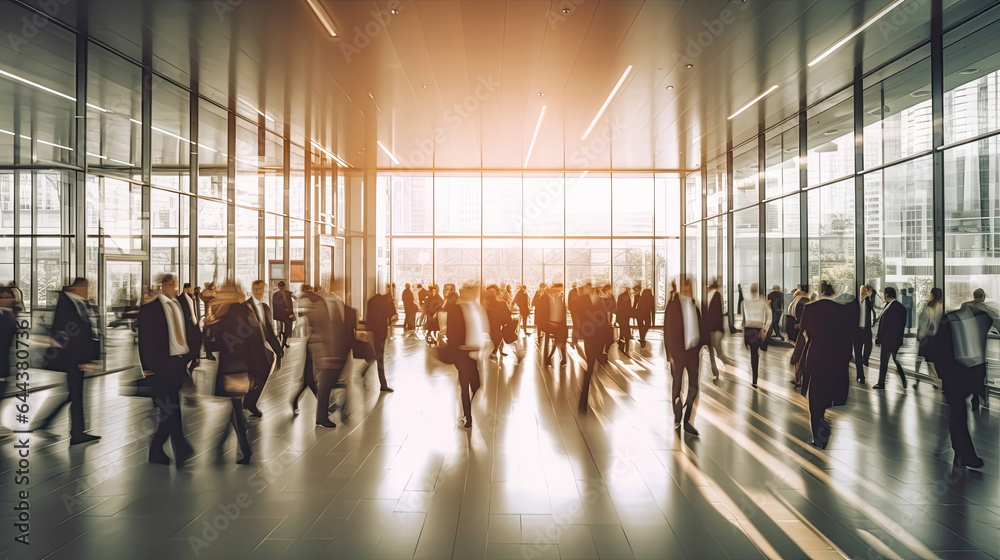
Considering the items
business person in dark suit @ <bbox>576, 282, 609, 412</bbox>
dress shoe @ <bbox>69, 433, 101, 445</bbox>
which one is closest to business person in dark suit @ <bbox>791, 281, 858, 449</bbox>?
business person in dark suit @ <bbox>576, 282, 609, 412</bbox>

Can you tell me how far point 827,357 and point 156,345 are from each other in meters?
6.81

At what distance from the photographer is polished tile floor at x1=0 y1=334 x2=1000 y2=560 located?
335 centimetres

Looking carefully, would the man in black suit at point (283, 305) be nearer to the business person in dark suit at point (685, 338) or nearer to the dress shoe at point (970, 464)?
the business person in dark suit at point (685, 338)

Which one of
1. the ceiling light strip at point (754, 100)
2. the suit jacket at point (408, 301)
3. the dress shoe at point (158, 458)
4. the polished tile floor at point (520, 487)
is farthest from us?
the suit jacket at point (408, 301)

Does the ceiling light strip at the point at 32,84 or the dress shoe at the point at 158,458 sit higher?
the ceiling light strip at the point at 32,84

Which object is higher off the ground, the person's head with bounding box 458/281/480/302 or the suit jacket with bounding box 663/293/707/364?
the person's head with bounding box 458/281/480/302

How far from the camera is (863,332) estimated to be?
8.96 metres

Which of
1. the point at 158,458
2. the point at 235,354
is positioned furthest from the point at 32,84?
the point at 158,458

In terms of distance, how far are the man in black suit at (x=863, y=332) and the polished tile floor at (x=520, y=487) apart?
1.88 meters

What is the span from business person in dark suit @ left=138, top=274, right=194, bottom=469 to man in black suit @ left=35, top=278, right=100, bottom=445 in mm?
915

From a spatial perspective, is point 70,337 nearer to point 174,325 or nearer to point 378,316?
point 174,325

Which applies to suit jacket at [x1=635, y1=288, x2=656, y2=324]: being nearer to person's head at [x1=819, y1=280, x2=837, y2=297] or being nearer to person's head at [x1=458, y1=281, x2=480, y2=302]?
person's head at [x1=819, y1=280, x2=837, y2=297]

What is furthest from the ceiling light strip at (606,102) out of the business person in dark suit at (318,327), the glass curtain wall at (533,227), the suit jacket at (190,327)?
the suit jacket at (190,327)

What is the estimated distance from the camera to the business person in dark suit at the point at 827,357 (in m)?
5.34
